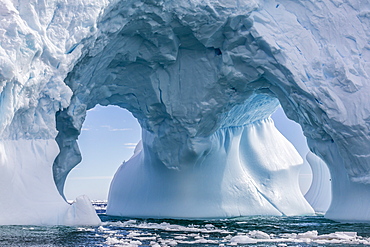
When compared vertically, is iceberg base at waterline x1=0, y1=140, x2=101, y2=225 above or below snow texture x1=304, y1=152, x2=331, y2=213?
below

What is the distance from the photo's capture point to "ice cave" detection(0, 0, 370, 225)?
9.08 metres

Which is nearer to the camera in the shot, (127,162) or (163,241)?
(163,241)

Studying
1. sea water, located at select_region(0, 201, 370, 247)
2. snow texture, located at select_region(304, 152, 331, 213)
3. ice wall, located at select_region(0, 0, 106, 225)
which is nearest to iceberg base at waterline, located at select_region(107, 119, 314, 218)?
snow texture, located at select_region(304, 152, 331, 213)

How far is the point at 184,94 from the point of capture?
1365 centimetres

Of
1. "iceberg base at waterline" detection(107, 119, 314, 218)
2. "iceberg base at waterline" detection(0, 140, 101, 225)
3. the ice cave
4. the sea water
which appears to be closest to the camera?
the sea water

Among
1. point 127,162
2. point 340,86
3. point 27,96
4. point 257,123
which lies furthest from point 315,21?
point 127,162

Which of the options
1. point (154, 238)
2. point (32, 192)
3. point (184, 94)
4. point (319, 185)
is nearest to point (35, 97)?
point (32, 192)

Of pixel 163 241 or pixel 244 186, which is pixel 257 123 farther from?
pixel 163 241

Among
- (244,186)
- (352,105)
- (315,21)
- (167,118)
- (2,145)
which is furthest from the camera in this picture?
(244,186)

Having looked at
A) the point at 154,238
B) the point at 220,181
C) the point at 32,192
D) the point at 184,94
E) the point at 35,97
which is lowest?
the point at 154,238

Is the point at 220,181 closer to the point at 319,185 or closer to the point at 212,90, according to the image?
the point at 212,90

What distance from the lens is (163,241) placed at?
24.6 ft

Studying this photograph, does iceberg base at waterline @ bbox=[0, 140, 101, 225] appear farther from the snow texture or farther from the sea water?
the snow texture

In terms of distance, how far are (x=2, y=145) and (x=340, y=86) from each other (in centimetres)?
729
